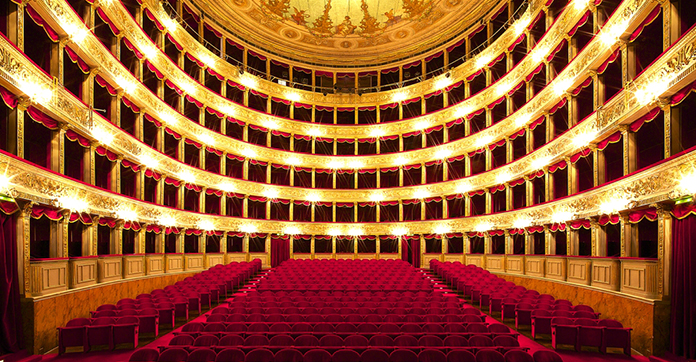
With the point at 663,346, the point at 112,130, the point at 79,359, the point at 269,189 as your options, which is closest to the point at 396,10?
the point at 269,189

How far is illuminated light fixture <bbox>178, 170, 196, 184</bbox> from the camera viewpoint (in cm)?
1921

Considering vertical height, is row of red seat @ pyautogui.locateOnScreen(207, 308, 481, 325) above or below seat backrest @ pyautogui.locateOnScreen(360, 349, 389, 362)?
below

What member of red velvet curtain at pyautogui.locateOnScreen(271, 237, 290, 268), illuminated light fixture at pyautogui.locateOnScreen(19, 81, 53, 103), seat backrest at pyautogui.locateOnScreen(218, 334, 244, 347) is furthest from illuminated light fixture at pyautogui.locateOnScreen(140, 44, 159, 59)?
seat backrest at pyautogui.locateOnScreen(218, 334, 244, 347)

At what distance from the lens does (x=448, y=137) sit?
25125mm

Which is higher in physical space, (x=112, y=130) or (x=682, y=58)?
(x=682, y=58)

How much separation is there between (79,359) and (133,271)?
675 centimetres

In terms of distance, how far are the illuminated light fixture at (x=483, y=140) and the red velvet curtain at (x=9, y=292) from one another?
64.9ft

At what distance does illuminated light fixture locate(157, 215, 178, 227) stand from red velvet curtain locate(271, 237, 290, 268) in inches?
305

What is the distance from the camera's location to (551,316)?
9234 mm

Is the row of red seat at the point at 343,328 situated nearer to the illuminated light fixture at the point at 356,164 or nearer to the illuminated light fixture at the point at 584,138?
the illuminated light fixture at the point at 584,138

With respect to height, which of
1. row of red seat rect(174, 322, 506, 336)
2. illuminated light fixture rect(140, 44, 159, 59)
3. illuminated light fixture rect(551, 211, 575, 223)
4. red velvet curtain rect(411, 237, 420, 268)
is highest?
illuminated light fixture rect(140, 44, 159, 59)

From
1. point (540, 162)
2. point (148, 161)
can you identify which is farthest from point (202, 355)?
point (540, 162)

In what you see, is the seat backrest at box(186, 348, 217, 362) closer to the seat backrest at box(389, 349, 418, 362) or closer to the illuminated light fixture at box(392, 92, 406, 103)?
the seat backrest at box(389, 349, 418, 362)

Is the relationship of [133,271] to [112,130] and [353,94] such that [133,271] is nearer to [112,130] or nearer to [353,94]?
[112,130]
